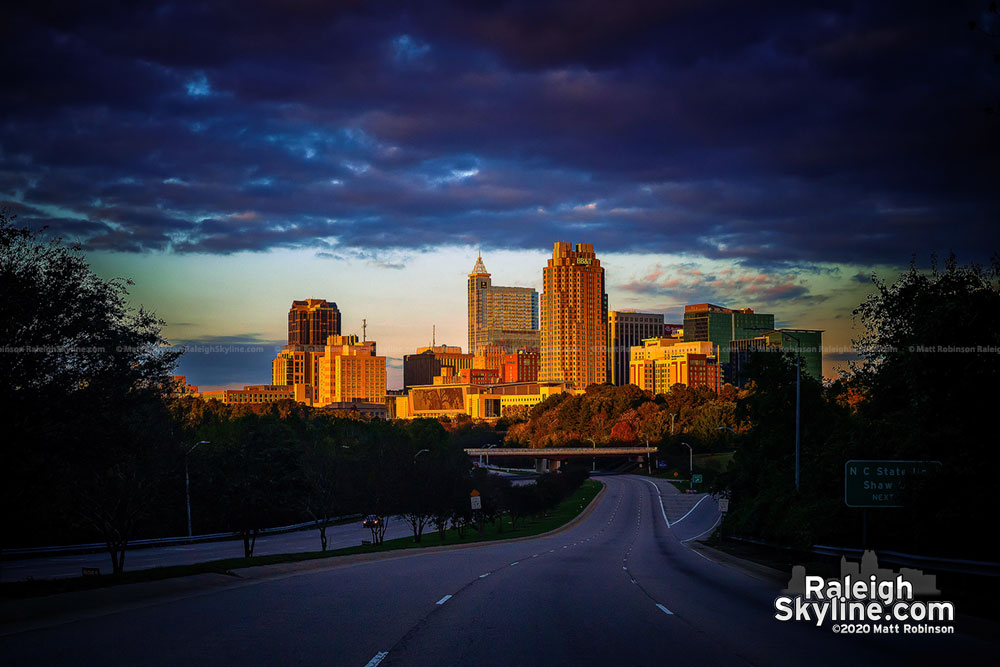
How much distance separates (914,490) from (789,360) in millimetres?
29480

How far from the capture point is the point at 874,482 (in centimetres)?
2355

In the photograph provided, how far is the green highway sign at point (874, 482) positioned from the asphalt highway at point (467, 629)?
11.0 feet

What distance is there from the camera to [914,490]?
886 inches

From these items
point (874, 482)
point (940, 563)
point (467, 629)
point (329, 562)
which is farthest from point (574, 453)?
point (467, 629)

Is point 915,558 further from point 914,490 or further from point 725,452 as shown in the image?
point 725,452

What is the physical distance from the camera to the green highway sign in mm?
23391

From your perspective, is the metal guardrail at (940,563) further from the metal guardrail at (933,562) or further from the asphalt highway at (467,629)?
the asphalt highway at (467,629)

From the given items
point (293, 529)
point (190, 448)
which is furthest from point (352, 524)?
point (190, 448)

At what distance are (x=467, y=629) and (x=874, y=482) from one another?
1331 cm

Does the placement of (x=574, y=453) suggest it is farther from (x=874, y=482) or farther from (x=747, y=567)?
(x=874, y=482)

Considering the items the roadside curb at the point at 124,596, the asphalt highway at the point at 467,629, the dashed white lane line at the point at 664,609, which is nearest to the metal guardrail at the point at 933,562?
the asphalt highway at the point at 467,629

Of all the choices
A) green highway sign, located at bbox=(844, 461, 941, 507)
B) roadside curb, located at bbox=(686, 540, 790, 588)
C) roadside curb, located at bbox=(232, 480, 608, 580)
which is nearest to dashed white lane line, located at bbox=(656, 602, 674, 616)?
green highway sign, located at bbox=(844, 461, 941, 507)

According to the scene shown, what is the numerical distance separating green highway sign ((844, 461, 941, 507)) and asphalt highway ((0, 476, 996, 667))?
3.36 metres

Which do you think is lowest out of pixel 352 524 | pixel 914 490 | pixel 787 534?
pixel 352 524
